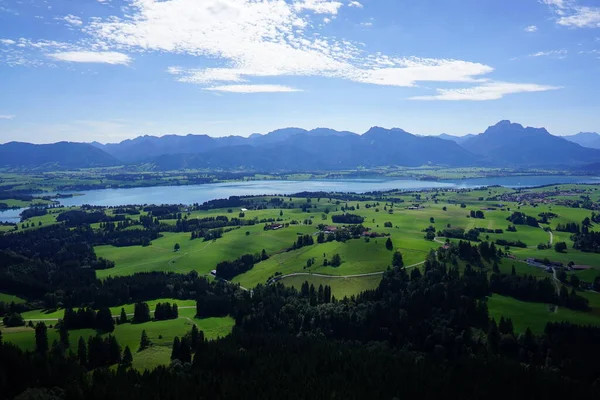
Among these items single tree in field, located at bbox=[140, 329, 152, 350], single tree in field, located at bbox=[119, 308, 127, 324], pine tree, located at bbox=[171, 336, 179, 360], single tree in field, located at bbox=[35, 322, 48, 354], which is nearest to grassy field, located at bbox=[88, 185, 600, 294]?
single tree in field, located at bbox=[119, 308, 127, 324]

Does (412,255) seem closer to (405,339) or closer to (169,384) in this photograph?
(405,339)

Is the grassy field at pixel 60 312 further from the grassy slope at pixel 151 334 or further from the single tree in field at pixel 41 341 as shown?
the single tree in field at pixel 41 341

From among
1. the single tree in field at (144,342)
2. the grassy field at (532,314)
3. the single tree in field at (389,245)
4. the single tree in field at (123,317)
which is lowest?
the single tree in field at (123,317)

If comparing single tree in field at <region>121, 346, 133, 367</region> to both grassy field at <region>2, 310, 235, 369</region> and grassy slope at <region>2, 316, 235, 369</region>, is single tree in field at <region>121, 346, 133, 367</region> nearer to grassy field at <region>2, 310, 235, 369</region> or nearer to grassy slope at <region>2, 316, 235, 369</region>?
grassy field at <region>2, 310, 235, 369</region>

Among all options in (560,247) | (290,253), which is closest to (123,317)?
(290,253)

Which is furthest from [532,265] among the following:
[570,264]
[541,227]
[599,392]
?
[541,227]

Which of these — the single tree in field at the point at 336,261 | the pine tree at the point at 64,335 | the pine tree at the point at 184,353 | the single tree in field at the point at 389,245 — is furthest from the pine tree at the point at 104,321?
the single tree in field at the point at 389,245

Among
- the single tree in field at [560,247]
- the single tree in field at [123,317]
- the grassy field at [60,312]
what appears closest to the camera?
the single tree in field at [123,317]
